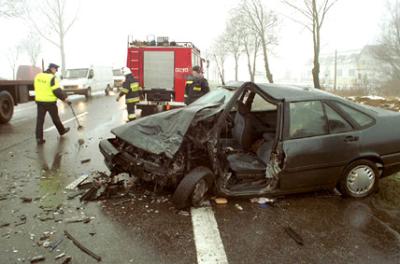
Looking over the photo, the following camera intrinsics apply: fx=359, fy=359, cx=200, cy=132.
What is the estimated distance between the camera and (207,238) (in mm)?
3598

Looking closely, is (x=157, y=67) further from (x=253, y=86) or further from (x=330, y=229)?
(x=330, y=229)

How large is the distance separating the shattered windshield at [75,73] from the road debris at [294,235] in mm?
18542

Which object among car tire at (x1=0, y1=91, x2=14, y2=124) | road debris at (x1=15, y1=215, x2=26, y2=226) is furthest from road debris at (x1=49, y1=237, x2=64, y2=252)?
car tire at (x1=0, y1=91, x2=14, y2=124)

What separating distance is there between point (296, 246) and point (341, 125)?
1878 mm

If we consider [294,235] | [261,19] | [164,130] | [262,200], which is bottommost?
[294,235]

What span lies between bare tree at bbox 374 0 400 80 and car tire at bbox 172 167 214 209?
42307mm

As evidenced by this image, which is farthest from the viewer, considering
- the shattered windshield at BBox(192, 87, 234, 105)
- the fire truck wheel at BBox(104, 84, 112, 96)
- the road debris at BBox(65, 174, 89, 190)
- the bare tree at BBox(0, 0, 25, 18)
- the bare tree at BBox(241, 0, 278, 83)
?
the bare tree at BBox(241, 0, 278, 83)

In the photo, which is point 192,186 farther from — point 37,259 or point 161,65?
point 161,65

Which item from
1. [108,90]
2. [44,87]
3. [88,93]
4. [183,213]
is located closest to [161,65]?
[44,87]

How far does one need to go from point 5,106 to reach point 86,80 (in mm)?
9587

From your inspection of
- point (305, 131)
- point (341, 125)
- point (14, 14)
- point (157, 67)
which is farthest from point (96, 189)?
point (14, 14)

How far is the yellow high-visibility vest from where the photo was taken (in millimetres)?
8016

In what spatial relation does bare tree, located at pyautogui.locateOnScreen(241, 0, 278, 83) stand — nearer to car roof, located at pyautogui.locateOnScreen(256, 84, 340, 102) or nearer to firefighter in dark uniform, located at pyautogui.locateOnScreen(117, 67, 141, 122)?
firefighter in dark uniform, located at pyautogui.locateOnScreen(117, 67, 141, 122)

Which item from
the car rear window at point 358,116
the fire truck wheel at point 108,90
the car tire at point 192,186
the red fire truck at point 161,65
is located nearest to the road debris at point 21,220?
the car tire at point 192,186
